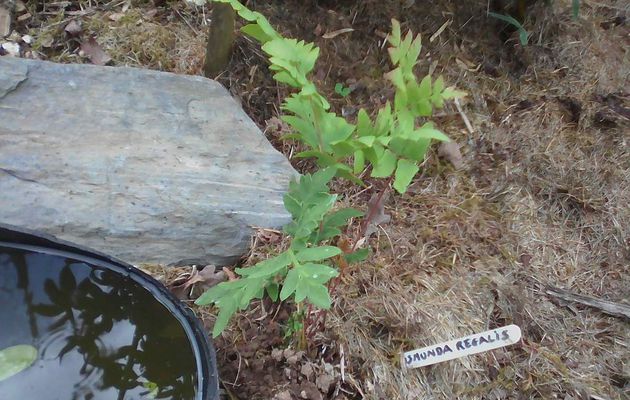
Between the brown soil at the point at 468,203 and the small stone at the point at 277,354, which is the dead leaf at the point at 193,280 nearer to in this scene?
the brown soil at the point at 468,203

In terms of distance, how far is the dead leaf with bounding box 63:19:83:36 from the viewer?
257 centimetres

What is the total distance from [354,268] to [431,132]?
0.95 metres

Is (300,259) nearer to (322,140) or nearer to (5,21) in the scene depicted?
(322,140)

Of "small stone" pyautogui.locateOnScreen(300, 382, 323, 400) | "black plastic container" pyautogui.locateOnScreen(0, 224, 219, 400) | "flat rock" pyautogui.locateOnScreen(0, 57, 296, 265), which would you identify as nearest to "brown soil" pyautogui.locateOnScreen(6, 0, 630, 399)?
"small stone" pyautogui.locateOnScreen(300, 382, 323, 400)

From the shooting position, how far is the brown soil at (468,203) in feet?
6.64

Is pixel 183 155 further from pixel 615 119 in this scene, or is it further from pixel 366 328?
pixel 615 119

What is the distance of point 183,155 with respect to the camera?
222 centimetres

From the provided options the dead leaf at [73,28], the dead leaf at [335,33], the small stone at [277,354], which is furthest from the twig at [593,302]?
the dead leaf at [73,28]

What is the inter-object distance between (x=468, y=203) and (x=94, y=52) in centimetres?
154

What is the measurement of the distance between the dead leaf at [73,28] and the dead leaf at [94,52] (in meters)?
0.05

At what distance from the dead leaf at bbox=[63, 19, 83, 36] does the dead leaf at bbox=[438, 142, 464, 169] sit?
4.87ft

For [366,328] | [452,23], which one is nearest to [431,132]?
[366,328]

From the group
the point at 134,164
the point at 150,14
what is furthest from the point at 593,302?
the point at 150,14

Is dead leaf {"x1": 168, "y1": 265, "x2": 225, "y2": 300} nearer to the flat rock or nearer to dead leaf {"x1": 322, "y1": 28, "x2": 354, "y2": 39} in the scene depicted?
the flat rock
